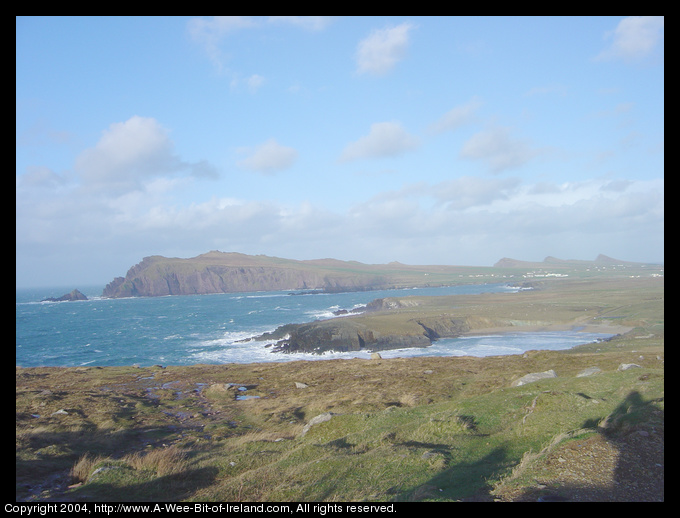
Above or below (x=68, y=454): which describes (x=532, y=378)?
above

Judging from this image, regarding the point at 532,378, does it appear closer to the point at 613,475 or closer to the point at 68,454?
the point at 613,475

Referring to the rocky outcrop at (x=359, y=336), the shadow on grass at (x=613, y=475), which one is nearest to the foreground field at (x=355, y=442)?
the shadow on grass at (x=613, y=475)

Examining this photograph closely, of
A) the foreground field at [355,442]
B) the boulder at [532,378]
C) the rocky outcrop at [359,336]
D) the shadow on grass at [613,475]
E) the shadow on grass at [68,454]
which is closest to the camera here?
the shadow on grass at [613,475]

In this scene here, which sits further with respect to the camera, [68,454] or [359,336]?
[359,336]

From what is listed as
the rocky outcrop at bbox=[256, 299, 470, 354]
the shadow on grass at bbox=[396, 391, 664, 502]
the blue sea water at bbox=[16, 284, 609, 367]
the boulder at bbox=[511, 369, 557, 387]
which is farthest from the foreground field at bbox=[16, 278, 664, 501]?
the rocky outcrop at bbox=[256, 299, 470, 354]

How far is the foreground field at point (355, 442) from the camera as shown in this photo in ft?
28.3

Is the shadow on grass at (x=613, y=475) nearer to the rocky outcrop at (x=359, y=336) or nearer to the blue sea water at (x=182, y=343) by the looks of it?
the blue sea water at (x=182, y=343)

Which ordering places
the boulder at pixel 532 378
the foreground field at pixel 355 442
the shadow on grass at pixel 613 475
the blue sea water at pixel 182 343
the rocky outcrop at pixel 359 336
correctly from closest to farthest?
the shadow on grass at pixel 613 475
the foreground field at pixel 355 442
the boulder at pixel 532 378
the blue sea water at pixel 182 343
the rocky outcrop at pixel 359 336

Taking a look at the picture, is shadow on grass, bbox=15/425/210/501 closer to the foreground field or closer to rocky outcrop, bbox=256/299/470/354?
the foreground field

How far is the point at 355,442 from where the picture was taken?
13.0m

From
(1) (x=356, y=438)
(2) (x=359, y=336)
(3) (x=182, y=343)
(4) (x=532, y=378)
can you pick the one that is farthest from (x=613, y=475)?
(3) (x=182, y=343)

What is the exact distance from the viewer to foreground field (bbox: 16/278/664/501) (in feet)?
28.3
